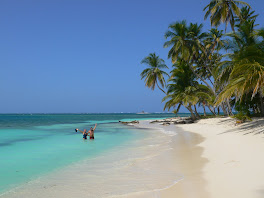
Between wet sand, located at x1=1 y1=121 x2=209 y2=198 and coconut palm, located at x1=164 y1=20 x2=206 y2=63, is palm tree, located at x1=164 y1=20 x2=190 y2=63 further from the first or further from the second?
wet sand, located at x1=1 y1=121 x2=209 y2=198

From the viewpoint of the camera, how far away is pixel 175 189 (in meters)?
3.72

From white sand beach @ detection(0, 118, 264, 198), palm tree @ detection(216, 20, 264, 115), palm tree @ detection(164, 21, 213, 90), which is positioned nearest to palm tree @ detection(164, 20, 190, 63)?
palm tree @ detection(164, 21, 213, 90)

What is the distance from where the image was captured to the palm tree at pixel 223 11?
2220cm

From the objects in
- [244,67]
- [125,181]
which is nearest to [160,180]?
[125,181]

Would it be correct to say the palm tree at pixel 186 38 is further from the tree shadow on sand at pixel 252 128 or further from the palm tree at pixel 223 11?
the tree shadow on sand at pixel 252 128

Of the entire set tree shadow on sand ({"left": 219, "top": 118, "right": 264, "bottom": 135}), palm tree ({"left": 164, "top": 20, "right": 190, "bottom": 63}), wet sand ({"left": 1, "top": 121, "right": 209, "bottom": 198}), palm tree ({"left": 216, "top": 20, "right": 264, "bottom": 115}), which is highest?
palm tree ({"left": 164, "top": 20, "right": 190, "bottom": 63})

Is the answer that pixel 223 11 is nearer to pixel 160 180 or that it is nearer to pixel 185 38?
pixel 185 38

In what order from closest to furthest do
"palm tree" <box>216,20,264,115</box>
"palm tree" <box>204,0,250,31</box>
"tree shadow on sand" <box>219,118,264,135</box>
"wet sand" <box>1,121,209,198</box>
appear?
"wet sand" <box>1,121,209,198</box> < "palm tree" <box>216,20,264,115</box> < "tree shadow on sand" <box>219,118,264,135</box> < "palm tree" <box>204,0,250,31</box>

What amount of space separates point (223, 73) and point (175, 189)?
13.1m

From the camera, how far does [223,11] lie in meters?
22.4

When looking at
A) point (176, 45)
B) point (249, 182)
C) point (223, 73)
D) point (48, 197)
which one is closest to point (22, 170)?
point (48, 197)

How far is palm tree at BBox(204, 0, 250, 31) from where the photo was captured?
22205 mm

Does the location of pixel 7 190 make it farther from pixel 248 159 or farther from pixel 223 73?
pixel 223 73

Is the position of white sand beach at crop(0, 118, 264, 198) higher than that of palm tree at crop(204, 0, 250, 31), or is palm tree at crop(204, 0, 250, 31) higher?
palm tree at crop(204, 0, 250, 31)
